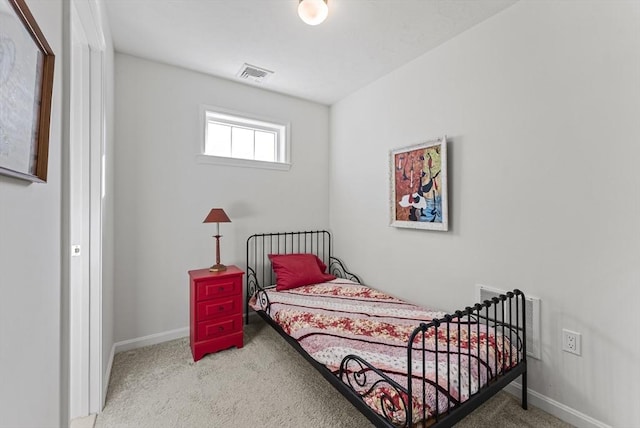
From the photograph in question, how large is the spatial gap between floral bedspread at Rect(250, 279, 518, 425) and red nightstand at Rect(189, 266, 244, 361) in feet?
1.02

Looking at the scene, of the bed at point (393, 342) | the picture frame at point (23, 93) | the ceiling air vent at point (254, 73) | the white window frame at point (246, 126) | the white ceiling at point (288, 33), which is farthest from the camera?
the white window frame at point (246, 126)

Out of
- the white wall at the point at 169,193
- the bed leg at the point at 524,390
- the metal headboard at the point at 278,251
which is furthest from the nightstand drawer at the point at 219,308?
the bed leg at the point at 524,390

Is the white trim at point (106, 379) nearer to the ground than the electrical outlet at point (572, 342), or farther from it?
nearer to the ground

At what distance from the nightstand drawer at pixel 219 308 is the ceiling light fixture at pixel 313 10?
2.26m

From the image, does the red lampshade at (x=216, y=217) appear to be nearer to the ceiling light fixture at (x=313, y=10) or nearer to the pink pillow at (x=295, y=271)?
the pink pillow at (x=295, y=271)

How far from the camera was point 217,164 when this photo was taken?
2994mm

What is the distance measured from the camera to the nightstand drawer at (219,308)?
96.1 inches

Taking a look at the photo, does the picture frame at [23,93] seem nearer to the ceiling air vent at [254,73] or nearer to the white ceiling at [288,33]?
the white ceiling at [288,33]

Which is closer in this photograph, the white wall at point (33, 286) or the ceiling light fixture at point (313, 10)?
the white wall at point (33, 286)

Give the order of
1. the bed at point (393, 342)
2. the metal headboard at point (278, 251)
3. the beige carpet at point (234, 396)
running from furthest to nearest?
1. the metal headboard at point (278, 251)
2. the beige carpet at point (234, 396)
3. the bed at point (393, 342)

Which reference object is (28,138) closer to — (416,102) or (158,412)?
(158,412)

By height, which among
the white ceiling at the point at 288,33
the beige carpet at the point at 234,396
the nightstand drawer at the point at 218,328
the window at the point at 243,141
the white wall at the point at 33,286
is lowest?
the beige carpet at the point at 234,396

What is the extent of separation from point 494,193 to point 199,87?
285cm

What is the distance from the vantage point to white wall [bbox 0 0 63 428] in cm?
65
